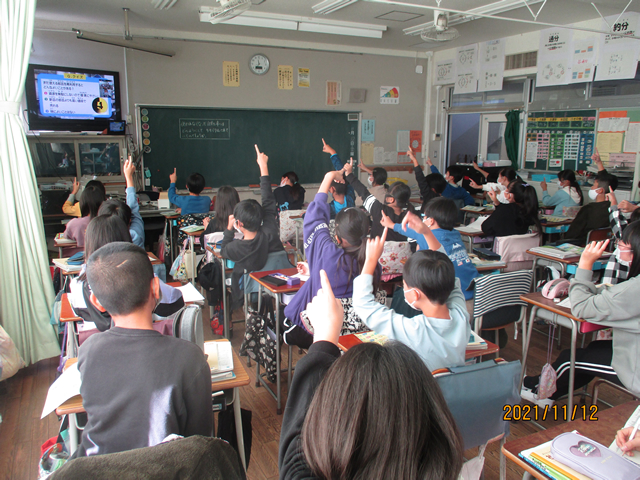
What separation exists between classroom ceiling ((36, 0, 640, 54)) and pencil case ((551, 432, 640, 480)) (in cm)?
455

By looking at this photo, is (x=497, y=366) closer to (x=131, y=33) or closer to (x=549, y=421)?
(x=549, y=421)

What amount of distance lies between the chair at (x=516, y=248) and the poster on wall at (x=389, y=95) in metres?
4.47

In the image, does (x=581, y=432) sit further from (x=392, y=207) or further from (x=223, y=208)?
(x=223, y=208)

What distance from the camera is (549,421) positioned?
2717 mm

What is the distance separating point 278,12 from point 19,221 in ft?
13.4

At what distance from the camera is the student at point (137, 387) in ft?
4.31

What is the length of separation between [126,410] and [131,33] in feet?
19.9

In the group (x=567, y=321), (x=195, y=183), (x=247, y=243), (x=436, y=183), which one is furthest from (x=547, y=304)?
(x=195, y=183)

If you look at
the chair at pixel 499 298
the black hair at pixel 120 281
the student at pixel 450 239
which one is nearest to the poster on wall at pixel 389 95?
the student at pixel 450 239

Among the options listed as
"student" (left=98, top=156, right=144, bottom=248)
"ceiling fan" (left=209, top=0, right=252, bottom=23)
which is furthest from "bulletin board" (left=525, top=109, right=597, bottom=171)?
"student" (left=98, top=156, right=144, bottom=248)

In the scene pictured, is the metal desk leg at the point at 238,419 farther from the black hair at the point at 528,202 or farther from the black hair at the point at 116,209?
the black hair at the point at 528,202

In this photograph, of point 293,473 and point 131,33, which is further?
point 131,33

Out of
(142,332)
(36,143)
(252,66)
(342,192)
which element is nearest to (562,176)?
(342,192)

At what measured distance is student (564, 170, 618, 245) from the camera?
15.5 feet
